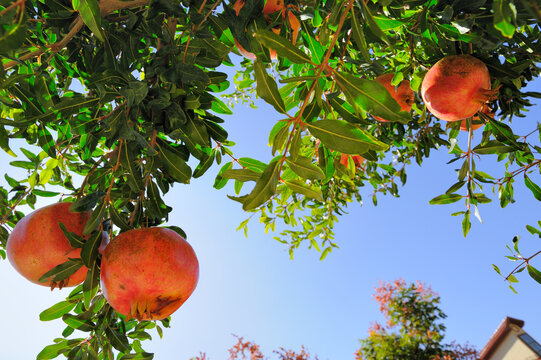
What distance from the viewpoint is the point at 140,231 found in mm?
1396

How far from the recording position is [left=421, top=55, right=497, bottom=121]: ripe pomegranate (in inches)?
57.7

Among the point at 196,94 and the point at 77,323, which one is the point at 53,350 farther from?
the point at 196,94

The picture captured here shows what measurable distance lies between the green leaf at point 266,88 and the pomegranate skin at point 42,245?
998mm

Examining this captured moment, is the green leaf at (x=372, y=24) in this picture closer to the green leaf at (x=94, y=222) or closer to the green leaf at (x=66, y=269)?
the green leaf at (x=94, y=222)

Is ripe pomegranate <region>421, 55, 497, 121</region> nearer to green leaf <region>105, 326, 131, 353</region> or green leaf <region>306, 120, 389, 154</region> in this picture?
green leaf <region>306, 120, 389, 154</region>

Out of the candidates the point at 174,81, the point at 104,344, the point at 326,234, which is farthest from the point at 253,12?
the point at 326,234

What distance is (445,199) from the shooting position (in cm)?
187

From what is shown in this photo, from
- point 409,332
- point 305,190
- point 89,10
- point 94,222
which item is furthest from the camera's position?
point 409,332

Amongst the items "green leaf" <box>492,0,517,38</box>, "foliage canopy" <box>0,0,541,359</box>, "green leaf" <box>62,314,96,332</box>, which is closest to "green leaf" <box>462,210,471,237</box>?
"foliage canopy" <box>0,0,541,359</box>

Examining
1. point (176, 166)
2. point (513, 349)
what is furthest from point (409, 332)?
point (176, 166)

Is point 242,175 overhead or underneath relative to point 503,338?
overhead

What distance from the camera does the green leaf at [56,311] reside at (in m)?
→ 1.65

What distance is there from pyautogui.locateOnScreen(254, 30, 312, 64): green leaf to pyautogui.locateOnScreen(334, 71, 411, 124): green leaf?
3.8 inches

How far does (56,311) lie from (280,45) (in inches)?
58.1
